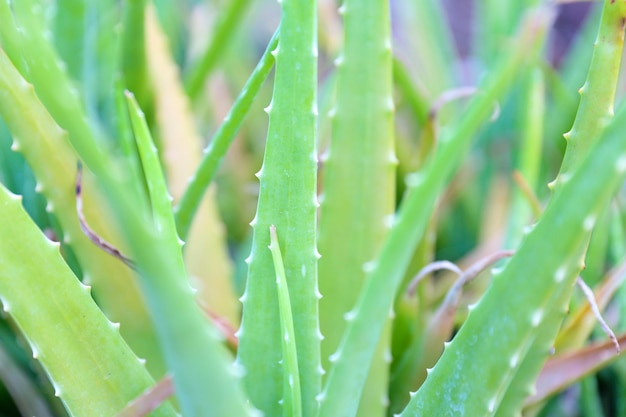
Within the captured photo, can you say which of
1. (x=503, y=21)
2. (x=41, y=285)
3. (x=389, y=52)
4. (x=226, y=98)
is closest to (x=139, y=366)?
(x=41, y=285)

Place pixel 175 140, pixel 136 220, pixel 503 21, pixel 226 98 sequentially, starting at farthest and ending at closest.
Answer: pixel 503 21
pixel 226 98
pixel 175 140
pixel 136 220

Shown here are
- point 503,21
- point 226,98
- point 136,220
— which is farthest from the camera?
point 503,21

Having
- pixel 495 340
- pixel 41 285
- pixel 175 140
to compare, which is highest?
pixel 175 140

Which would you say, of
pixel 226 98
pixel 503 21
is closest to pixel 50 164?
pixel 226 98

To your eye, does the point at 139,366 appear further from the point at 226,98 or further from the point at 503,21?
the point at 503,21

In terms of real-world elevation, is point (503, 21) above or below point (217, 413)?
above

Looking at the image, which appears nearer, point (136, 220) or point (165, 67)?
point (136, 220)
